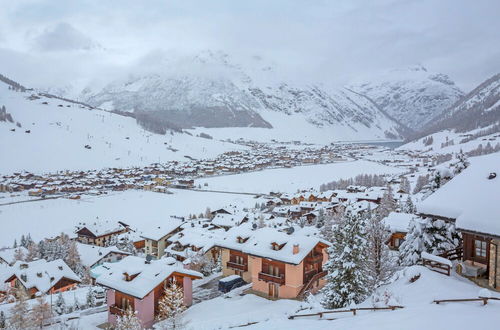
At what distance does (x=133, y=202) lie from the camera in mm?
83500

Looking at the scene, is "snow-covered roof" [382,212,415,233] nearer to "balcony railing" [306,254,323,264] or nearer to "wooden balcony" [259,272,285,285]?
"balcony railing" [306,254,323,264]

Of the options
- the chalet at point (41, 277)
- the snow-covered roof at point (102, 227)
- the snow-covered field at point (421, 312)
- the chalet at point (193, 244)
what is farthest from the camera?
the snow-covered roof at point (102, 227)

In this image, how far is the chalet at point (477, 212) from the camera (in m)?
13.0

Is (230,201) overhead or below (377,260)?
below

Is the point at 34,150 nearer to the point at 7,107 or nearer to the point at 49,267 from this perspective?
the point at 7,107

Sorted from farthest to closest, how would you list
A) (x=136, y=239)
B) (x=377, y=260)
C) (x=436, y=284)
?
(x=136, y=239) → (x=377, y=260) → (x=436, y=284)

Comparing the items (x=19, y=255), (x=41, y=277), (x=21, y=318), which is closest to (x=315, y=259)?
(x=21, y=318)

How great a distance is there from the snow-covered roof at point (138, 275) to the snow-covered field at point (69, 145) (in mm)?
122338

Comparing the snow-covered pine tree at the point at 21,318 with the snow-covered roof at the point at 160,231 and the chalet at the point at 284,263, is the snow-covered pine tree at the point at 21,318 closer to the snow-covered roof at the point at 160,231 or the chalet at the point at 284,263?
the chalet at the point at 284,263

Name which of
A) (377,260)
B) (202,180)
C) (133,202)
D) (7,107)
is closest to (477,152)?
(202,180)

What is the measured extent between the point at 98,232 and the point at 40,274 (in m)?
21.3

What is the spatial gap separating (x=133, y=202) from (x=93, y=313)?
5776cm

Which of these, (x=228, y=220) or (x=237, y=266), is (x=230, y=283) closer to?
(x=237, y=266)

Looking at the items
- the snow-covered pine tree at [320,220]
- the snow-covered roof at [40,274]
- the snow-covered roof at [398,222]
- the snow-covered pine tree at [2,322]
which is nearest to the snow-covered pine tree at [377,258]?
the snow-covered roof at [398,222]
